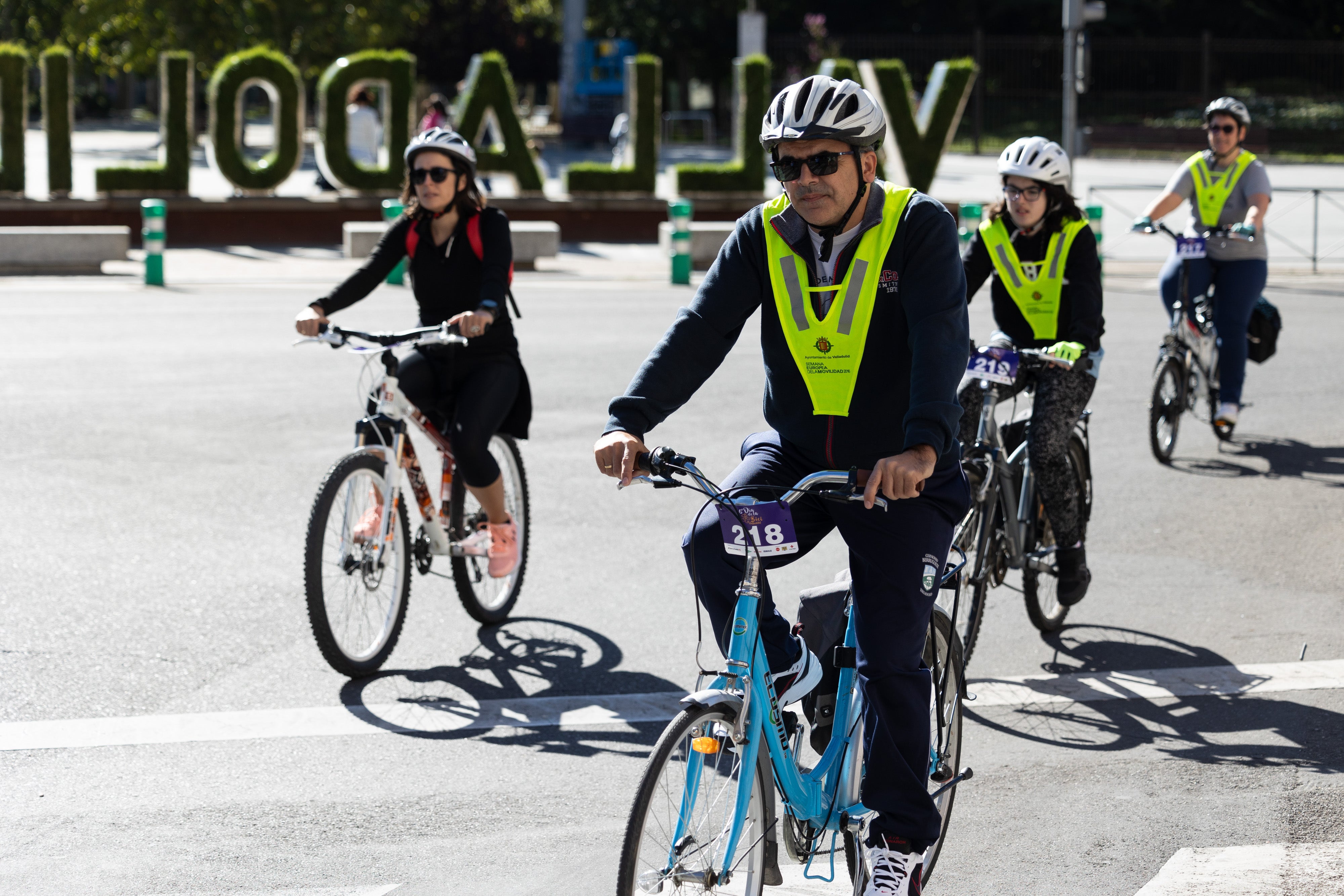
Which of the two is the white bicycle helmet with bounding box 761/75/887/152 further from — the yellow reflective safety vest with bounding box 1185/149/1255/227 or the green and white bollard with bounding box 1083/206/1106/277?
the green and white bollard with bounding box 1083/206/1106/277

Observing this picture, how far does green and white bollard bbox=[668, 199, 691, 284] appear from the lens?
17469mm

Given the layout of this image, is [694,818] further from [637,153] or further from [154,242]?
[637,153]

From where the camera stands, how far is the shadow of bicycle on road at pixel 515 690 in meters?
5.08

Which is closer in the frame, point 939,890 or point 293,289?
point 939,890

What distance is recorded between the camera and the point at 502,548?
246 inches

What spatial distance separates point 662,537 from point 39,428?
14.0 ft

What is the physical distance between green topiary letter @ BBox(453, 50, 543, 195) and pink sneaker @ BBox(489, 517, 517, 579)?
1582cm

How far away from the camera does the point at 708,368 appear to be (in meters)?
3.63

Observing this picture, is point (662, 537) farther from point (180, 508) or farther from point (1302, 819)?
point (1302, 819)

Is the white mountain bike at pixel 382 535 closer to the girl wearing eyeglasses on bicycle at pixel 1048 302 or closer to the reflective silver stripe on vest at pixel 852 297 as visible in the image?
the girl wearing eyeglasses on bicycle at pixel 1048 302

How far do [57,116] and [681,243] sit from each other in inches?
352

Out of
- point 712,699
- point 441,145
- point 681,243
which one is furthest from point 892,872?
point 681,243

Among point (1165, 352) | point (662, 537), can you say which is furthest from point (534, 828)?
point (1165, 352)

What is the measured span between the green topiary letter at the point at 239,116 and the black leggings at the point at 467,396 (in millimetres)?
16104
